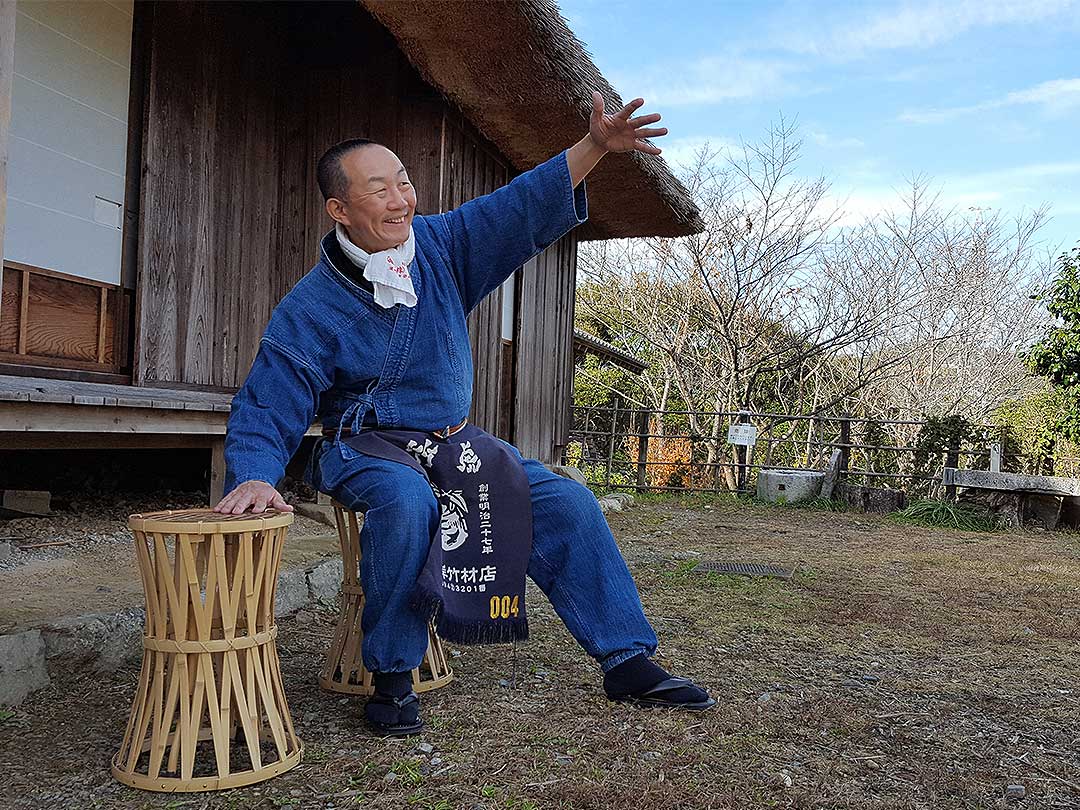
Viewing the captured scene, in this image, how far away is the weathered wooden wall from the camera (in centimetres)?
414

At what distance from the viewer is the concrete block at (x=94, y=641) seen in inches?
92.4

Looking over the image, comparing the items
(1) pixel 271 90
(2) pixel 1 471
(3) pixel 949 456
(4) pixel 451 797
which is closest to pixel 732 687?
(4) pixel 451 797

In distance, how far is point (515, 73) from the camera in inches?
178

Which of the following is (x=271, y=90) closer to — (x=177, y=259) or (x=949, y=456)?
(x=177, y=259)

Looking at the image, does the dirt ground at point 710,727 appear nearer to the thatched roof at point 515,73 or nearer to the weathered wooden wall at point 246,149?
the weathered wooden wall at point 246,149

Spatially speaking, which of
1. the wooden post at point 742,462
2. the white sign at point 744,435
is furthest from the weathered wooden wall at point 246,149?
the wooden post at point 742,462

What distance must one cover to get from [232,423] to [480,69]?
118 inches

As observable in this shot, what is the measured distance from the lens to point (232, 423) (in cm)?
207

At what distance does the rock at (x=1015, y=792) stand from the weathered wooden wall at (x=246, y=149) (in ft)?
11.8

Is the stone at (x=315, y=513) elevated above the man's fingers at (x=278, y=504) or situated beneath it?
situated beneath

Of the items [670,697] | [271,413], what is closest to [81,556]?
[271,413]

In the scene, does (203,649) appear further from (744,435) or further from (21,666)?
(744,435)

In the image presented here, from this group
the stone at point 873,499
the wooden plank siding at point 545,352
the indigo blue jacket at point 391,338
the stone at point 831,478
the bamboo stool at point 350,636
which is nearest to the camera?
the indigo blue jacket at point 391,338

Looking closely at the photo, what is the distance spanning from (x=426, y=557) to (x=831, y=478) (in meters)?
7.68
